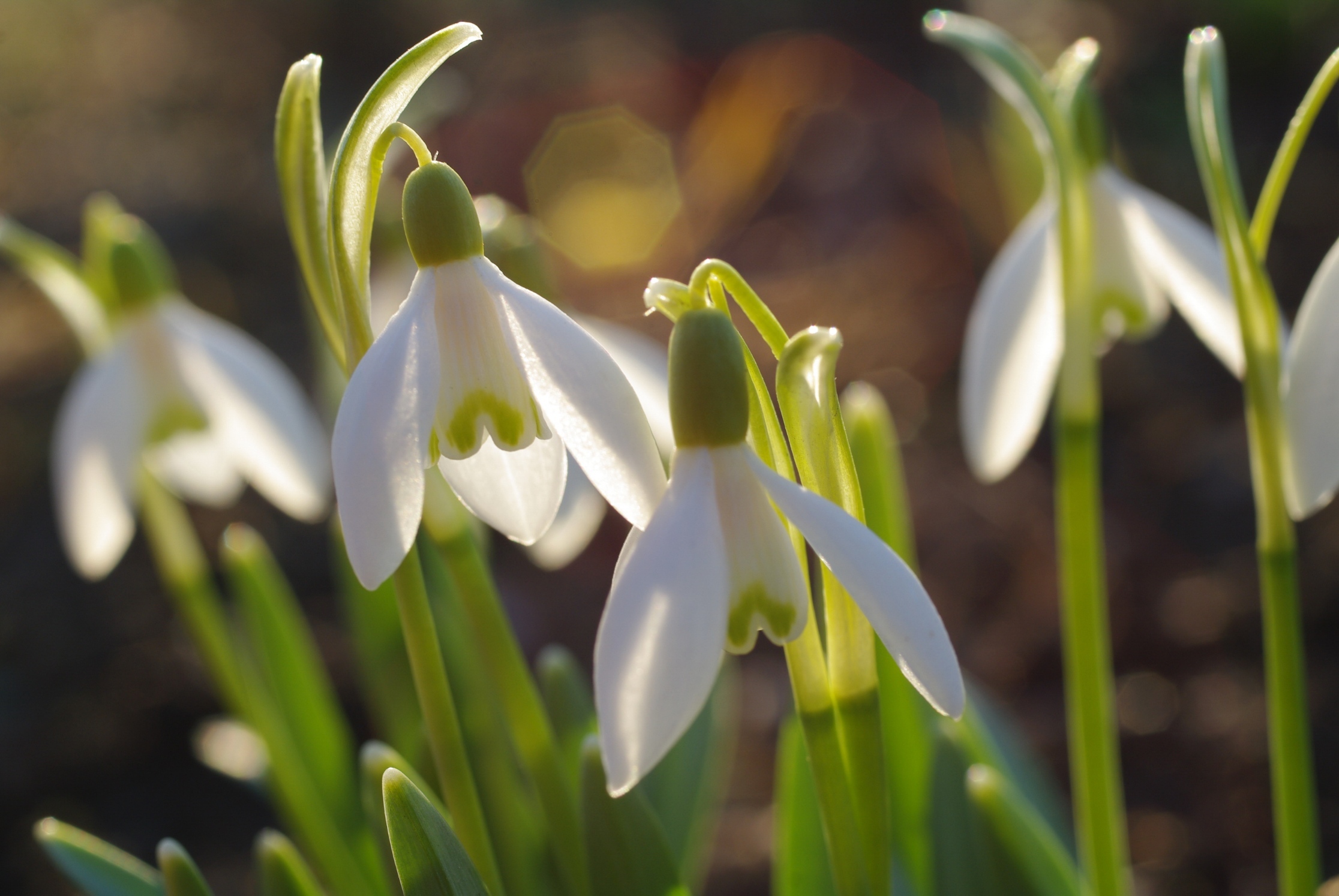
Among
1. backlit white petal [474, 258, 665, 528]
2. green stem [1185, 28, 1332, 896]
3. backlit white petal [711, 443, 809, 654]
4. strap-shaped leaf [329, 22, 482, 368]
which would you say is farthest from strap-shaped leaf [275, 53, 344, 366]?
green stem [1185, 28, 1332, 896]

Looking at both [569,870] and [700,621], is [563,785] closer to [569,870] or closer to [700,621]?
[569,870]

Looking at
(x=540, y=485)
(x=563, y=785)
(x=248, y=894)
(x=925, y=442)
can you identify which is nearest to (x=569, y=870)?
(x=563, y=785)

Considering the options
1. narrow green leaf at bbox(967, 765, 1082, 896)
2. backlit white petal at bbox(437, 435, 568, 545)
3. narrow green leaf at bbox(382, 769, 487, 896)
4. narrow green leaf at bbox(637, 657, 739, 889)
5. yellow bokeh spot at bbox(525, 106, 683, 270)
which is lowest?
narrow green leaf at bbox(637, 657, 739, 889)

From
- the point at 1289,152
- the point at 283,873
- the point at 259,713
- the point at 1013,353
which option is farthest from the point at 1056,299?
the point at 259,713

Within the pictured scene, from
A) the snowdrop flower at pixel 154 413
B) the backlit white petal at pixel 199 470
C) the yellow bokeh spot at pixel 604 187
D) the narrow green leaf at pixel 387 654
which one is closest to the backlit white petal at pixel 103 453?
the snowdrop flower at pixel 154 413

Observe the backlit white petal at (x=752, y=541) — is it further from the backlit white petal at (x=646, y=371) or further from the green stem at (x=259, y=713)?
the green stem at (x=259, y=713)

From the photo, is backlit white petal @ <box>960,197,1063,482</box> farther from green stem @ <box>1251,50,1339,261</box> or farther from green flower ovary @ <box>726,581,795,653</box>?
green flower ovary @ <box>726,581,795,653</box>
